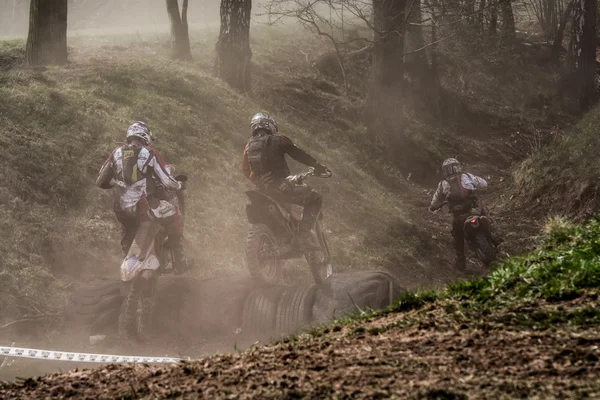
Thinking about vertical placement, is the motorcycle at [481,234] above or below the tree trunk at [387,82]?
below

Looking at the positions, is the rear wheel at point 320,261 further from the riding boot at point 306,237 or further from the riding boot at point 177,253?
the riding boot at point 177,253

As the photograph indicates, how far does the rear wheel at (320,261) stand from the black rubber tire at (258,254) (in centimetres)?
50

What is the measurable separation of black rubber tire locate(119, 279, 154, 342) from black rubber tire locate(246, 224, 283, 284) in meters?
1.42

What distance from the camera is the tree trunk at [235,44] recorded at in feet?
67.8

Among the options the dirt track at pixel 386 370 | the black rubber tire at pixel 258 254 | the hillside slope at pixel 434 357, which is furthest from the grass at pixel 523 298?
the black rubber tire at pixel 258 254

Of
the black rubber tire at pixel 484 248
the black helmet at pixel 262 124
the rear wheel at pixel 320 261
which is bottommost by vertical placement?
the black rubber tire at pixel 484 248

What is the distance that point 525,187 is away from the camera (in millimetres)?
18766

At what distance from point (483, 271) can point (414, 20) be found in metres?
12.1

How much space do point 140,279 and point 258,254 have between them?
1601 mm

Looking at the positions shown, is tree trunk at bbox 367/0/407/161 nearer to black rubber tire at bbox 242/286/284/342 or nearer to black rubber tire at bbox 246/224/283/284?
black rubber tire at bbox 246/224/283/284

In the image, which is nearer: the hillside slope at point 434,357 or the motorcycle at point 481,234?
the hillside slope at point 434,357

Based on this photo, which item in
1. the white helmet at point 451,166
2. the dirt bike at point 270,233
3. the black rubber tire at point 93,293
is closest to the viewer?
the black rubber tire at point 93,293

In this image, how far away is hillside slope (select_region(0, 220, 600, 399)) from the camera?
3.79m

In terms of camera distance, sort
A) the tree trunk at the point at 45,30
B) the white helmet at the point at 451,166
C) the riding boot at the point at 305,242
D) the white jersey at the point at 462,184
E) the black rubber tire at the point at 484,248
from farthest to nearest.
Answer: the tree trunk at the point at 45,30, the white helmet at the point at 451,166, the white jersey at the point at 462,184, the black rubber tire at the point at 484,248, the riding boot at the point at 305,242
